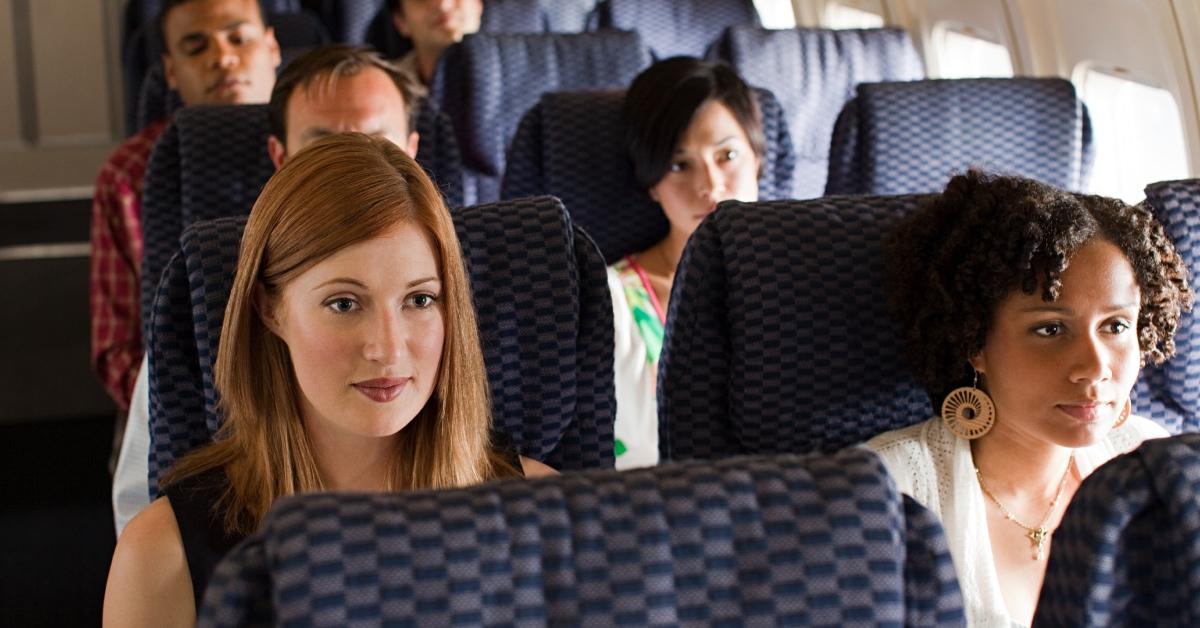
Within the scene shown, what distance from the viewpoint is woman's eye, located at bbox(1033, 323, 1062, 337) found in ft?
5.61

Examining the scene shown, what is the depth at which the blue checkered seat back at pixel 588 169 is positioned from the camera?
2.86m

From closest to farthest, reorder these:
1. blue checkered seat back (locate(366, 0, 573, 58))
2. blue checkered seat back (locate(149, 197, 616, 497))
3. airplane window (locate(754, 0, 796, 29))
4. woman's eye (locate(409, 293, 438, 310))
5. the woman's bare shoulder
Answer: the woman's bare shoulder, woman's eye (locate(409, 293, 438, 310)), blue checkered seat back (locate(149, 197, 616, 497)), blue checkered seat back (locate(366, 0, 573, 58)), airplane window (locate(754, 0, 796, 29))

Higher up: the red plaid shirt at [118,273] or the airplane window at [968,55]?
the airplane window at [968,55]

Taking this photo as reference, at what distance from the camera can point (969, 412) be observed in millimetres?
1801

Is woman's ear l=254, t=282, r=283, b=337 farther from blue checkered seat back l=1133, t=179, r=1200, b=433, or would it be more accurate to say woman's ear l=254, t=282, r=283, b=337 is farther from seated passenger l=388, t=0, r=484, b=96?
seated passenger l=388, t=0, r=484, b=96

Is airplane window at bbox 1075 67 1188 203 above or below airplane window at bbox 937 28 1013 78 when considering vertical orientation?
below

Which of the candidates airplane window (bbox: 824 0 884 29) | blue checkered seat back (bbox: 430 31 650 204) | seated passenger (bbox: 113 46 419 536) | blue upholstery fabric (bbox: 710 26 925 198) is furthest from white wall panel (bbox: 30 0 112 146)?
seated passenger (bbox: 113 46 419 536)

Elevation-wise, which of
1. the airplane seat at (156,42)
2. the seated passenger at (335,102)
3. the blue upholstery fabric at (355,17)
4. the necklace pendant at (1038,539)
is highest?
the blue upholstery fabric at (355,17)

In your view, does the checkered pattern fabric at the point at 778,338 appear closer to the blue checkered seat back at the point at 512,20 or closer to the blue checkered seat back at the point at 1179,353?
the blue checkered seat back at the point at 1179,353

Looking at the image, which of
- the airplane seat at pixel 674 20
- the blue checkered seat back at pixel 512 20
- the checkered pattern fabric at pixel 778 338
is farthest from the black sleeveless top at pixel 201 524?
the blue checkered seat back at pixel 512 20

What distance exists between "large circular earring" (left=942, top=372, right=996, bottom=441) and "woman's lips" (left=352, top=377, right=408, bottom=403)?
72 centimetres

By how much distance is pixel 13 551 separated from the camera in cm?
344

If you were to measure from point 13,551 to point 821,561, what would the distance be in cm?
303

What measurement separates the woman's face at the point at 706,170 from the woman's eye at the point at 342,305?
1.37m
